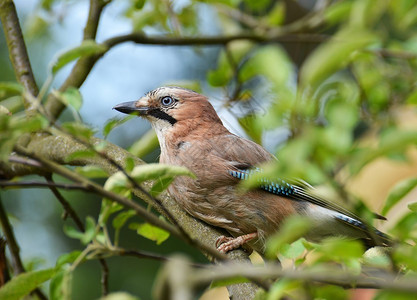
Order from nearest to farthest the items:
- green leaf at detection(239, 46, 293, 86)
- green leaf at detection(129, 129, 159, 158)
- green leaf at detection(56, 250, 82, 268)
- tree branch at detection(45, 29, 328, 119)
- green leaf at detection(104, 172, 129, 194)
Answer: green leaf at detection(104, 172, 129, 194)
green leaf at detection(56, 250, 82, 268)
green leaf at detection(239, 46, 293, 86)
green leaf at detection(129, 129, 159, 158)
tree branch at detection(45, 29, 328, 119)

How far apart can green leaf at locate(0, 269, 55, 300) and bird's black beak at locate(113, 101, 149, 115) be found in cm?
181

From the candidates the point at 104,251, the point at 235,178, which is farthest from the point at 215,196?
the point at 104,251

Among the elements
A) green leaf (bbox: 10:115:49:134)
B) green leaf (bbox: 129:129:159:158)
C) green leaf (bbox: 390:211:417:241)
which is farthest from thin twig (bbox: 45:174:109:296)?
green leaf (bbox: 390:211:417:241)

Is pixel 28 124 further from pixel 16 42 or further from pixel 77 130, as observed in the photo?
pixel 16 42

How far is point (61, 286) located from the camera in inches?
55.9

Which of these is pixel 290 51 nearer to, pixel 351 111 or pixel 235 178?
pixel 235 178

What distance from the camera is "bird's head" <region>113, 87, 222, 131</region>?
130 inches

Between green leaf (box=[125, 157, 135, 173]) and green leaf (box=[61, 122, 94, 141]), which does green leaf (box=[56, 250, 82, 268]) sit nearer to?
green leaf (box=[125, 157, 135, 173])

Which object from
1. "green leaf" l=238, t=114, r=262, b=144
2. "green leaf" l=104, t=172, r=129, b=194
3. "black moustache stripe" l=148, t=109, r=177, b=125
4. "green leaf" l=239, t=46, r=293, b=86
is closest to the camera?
"green leaf" l=104, t=172, r=129, b=194

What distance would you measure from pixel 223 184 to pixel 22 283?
167cm

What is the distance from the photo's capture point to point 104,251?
4.71 ft

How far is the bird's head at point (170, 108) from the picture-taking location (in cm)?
329

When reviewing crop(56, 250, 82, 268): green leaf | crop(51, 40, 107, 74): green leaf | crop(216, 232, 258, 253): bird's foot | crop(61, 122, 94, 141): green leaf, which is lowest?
crop(216, 232, 258, 253): bird's foot

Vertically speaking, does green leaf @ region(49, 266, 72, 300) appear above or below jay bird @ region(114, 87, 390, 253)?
above
